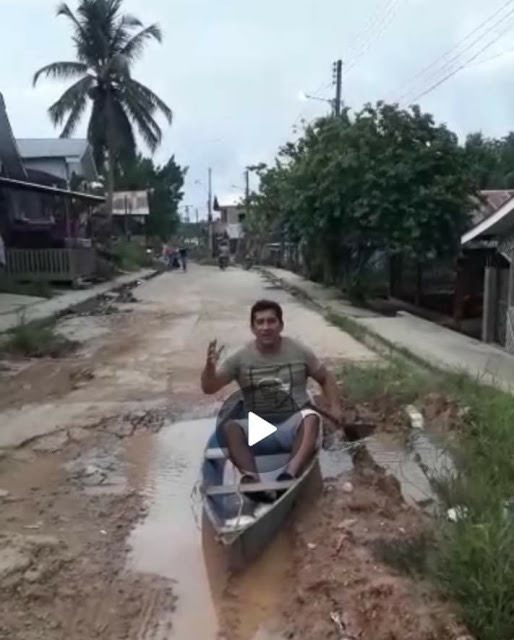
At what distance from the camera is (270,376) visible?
20.1ft

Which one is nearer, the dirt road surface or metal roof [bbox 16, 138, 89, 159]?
the dirt road surface

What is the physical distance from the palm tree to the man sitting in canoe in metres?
37.8

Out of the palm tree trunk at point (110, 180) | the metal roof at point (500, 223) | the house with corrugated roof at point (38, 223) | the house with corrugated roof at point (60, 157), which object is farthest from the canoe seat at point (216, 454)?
the palm tree trunk at point (110, 180)

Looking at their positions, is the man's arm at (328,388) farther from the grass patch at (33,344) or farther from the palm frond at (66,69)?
the palm frond at (66,69)

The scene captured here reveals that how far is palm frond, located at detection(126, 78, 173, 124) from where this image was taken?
42.4 m

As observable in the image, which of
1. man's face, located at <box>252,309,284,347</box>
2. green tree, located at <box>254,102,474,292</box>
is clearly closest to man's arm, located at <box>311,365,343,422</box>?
man's face, located at <box>252,309,284,347</box>

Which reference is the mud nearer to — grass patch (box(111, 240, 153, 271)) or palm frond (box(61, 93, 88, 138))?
grass patch (box(111, 240, 153, 271))

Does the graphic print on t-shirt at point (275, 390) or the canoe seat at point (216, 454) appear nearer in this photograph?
the canoe seat at point (216, 454)

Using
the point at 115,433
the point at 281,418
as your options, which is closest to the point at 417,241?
the point at 115,433

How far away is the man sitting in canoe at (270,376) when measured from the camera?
231 inches

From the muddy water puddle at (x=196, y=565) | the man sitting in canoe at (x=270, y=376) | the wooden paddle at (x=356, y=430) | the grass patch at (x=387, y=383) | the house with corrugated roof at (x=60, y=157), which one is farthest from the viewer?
the house with corrugated roof at (x=60, y=157)

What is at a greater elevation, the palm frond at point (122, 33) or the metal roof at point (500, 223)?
the palm frond at point (122, 33)

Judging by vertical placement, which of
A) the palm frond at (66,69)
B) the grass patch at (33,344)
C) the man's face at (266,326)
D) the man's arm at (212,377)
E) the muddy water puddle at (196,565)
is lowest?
the grass patch at (33,344)

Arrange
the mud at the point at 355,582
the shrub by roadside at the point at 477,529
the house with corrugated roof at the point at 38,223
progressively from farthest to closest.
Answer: the house with corrugated roof at the point at 38,223, the mud at the point at 355,582, the shrub by roadside at the point at 477,529
